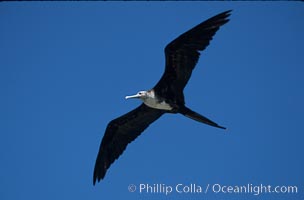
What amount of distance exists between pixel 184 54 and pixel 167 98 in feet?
2.47

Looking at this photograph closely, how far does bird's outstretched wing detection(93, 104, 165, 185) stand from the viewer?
1001 centimetres

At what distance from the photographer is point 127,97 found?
31.6 feet

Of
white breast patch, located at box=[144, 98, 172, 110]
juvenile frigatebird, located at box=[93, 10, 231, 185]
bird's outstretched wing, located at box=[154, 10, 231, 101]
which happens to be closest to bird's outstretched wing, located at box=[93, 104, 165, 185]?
juvenile frigatebird, located at box=[93, 10, 231, 185]

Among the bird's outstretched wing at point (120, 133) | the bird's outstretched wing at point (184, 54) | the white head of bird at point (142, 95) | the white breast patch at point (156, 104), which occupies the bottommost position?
the bird's outstretched wing at point (120, 133)

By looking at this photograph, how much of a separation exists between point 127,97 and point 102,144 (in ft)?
3.70

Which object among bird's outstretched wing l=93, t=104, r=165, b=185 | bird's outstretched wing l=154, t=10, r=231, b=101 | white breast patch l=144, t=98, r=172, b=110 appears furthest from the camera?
bird's outstretched wing l=93, t=104, r=165, b=185

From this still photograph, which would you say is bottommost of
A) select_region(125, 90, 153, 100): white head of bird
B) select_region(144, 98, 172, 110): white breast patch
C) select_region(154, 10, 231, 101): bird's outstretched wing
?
select_region(144, 98, 172, 110): white breast patch

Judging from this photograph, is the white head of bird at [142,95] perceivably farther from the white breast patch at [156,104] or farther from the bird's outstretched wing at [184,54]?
the bird's outstretched wing at [184,54]

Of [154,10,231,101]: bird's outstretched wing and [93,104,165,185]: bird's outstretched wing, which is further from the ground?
[154,10,231,101]: bird's outstretched wing

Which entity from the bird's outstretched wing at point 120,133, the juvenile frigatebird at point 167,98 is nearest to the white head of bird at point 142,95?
the juvenile frigatebird at point 167,98

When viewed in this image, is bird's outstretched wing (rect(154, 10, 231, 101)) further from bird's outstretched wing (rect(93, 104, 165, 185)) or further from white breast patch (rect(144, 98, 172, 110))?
bird's outstretched wing (rect(93, 104, 165, 185))

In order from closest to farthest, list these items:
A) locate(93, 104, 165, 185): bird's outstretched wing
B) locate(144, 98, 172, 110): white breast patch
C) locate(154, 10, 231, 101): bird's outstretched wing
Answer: locate(154, 10, 231, 101): bird's outstretched wing
locate(144, 98, 172, 110): white breast patch
locate(93, 104, 165, 185): bird's outstretched wing

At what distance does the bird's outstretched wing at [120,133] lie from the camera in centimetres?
1001

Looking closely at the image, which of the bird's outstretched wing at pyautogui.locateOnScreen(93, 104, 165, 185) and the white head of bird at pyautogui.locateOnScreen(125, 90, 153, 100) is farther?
the bird's outstretched wing at pyautogui.locateOnScreen(93, 104, 165, 185)
